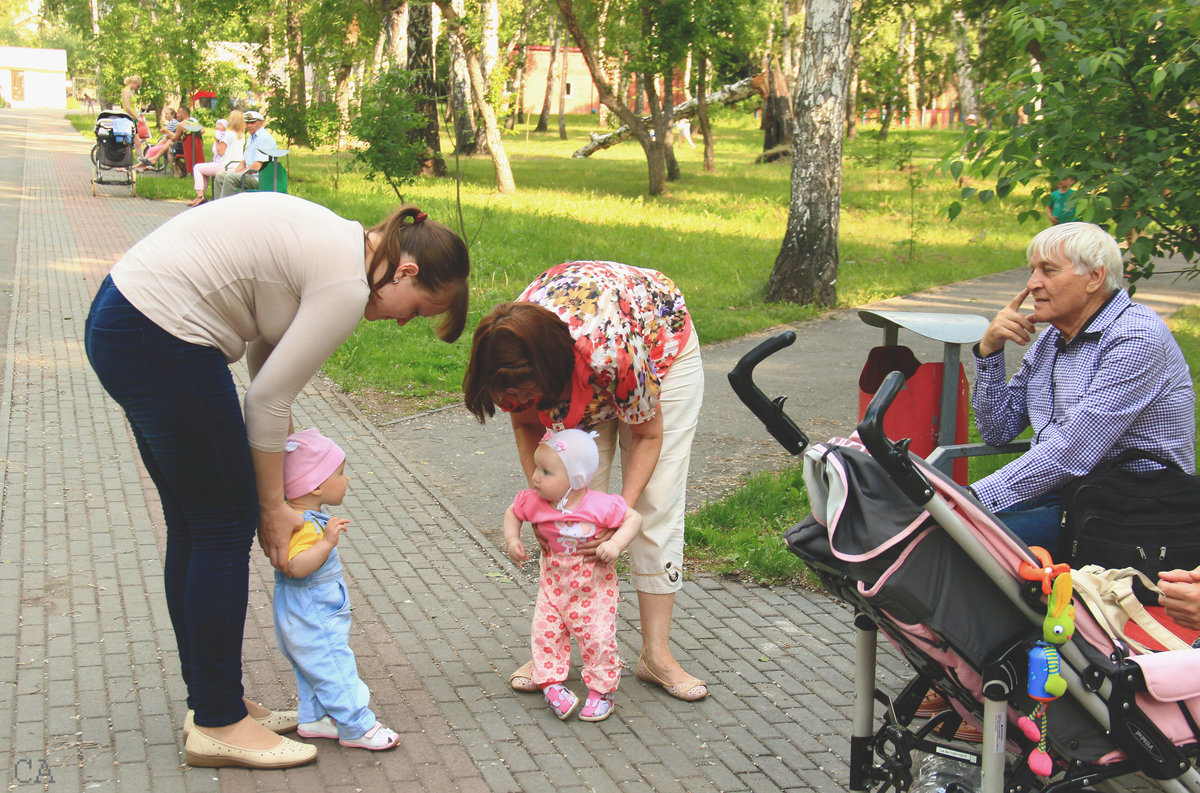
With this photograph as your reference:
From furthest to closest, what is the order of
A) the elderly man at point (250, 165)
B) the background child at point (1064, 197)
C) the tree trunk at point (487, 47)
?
1. the tree trunk at point (487, 47)
2. the elderly man at point (250, 165)
3. the background child at point (1064, 197)

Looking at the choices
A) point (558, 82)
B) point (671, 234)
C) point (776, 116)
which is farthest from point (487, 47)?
point (558, 82)

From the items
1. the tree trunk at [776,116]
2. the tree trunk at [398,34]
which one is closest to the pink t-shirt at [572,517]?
the tree trunk at [398,34]

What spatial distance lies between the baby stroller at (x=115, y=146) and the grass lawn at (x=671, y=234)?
499 mm

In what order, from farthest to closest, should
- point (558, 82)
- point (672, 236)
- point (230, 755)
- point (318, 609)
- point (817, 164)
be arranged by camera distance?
point (558, 82)
point (672, 236)
point (817, 164)
point (318, 609)
point (230, 755)

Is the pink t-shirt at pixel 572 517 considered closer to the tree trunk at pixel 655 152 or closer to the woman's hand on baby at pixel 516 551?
the woman's hand on baby at pixel 516 551

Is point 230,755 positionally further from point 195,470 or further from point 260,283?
point 260,283

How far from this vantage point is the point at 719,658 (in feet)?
14.2

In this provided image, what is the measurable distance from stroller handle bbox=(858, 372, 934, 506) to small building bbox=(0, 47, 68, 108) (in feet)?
318

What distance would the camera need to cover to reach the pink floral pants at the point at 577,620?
12.2 feet

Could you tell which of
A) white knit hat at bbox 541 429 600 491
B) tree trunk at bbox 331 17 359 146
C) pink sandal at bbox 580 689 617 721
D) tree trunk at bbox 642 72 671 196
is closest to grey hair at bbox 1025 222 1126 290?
white knit hat at bbox 541 429 600 491

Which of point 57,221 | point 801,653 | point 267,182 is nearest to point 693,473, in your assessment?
point 801,653

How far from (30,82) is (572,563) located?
3917 inches

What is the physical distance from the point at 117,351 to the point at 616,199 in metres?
18.7

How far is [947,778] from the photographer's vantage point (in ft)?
9.66
